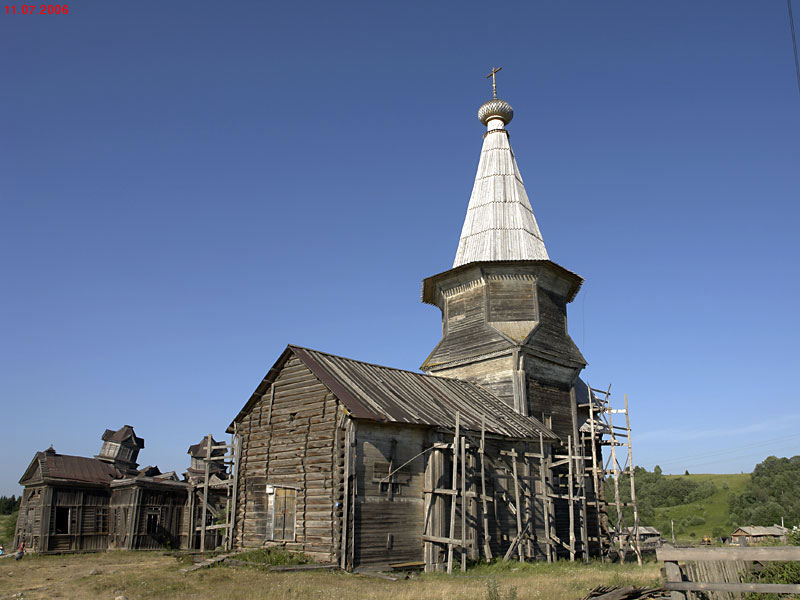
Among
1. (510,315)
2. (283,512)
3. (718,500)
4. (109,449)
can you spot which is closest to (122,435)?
(109,449)

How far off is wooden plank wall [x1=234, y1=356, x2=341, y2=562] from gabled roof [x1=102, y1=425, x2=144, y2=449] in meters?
16.9

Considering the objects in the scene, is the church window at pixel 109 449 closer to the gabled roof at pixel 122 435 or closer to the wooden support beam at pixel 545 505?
the gabled roof at pixel 122 435

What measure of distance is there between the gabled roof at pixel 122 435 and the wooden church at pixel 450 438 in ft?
55.9

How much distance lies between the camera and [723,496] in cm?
10456

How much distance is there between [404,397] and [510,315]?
910 cm

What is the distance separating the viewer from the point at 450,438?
920 inches

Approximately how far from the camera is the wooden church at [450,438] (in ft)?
69.3

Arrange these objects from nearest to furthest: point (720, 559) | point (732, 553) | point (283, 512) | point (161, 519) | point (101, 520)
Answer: point (732, 553)
point (720, 559)
point (283, 512)
point (101, 520)
point (161, 519)

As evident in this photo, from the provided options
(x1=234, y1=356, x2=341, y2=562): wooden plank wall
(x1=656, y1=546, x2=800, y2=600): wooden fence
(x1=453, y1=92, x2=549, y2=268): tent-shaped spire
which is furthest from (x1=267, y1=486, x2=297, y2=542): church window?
(x1=453, y1=92, x2=549, y2=268): tent-shaped spire

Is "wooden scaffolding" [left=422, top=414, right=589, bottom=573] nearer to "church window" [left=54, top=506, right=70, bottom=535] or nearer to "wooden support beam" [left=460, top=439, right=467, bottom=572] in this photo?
"wooden support beam" [left=460, top=439, right=467, bottom=572]

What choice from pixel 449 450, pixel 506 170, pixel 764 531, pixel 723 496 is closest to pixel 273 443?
pixel 449 450

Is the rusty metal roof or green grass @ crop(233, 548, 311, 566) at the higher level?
the rusty metal roof

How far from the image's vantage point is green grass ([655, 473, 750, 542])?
273 ft

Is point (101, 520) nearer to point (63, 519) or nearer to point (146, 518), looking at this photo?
point (63, 519)
